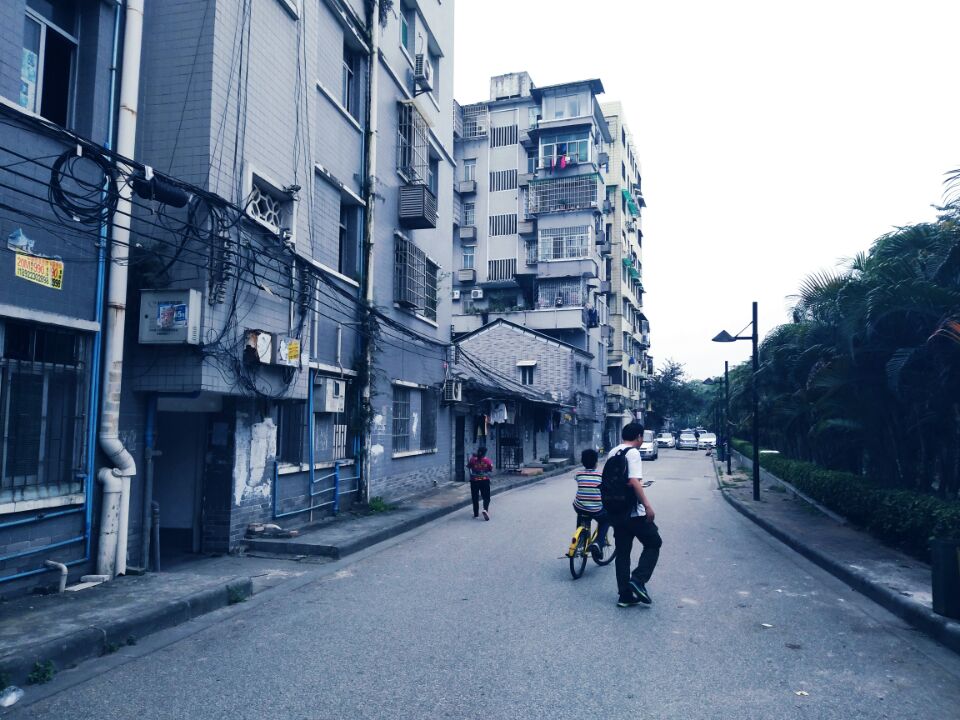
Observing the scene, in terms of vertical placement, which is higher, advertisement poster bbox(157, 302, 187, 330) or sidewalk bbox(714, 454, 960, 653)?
advertisement poster bbox(157, 302, 187, 330)

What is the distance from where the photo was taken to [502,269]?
46.5 meters

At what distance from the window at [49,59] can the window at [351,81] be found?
719cm

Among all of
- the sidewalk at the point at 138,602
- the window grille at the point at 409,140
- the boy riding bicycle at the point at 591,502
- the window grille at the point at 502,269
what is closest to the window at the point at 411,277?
the window grille at the point at 409,140

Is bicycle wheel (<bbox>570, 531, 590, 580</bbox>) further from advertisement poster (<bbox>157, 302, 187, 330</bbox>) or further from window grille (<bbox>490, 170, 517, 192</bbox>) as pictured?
window grille (<bbox>490, 170, 517, 192</bbox>)

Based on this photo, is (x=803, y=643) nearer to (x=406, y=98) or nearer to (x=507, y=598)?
(x=507, y=598)

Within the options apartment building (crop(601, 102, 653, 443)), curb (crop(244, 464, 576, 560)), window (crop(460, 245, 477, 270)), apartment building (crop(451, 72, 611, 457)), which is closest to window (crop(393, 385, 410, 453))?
curb (crop(244, 464, 576, 560))

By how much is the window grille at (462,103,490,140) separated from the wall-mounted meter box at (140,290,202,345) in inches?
1703

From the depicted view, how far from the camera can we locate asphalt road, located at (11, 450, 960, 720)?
15.3ft

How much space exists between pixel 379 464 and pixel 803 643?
1069 cm

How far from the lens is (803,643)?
6.14 m

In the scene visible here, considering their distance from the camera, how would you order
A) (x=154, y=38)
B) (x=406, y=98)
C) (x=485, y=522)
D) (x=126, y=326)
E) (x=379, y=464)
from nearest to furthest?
(x=126, y=326) → (x=154, y=38) → (x=485, y=522) → (x=379, y=464) → (x=406, y=98)

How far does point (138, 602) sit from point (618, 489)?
16.0 ft

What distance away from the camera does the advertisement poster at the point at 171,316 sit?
8438 millimetres

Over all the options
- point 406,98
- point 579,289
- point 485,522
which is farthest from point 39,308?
point 579,289
